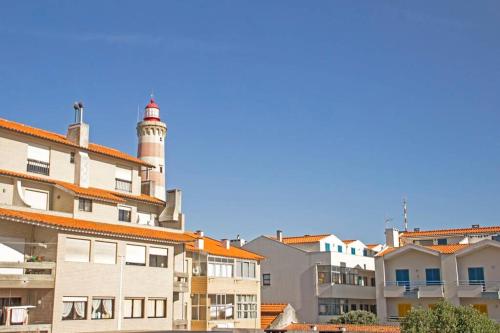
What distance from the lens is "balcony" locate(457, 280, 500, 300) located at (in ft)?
197

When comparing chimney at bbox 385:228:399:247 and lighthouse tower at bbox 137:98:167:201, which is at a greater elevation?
lighthouse tower at bbox 137:98:167:201

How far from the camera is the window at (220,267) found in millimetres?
55325

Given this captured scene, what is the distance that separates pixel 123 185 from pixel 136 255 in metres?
7.29

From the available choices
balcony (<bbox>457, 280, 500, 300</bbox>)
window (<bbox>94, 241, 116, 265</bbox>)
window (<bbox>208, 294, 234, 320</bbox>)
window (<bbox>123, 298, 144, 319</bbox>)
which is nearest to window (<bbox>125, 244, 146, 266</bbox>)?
window (<bbox>94, 241, 116, 265</bbox>)

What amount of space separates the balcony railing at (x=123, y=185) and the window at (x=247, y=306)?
1607cm

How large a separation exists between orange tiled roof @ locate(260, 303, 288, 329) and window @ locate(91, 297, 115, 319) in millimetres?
24848

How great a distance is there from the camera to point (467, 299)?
61.8 metres

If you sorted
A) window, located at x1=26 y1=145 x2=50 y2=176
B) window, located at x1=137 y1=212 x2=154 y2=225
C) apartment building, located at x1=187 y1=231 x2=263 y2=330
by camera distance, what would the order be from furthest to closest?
apartment building, located at x1=187 y1=231 x2=263 y2=330 < window, located at x1=137 y1=212 x2=154 y2=225 < window, located at x1=26 y1=145 x2=50 y2=176

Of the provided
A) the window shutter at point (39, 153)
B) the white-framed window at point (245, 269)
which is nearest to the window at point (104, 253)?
the window shutter at point (39, 153)

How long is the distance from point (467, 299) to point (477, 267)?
323 centimetres

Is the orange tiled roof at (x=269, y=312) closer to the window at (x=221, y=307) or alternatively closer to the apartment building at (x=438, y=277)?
the window at (x=221, y=307)

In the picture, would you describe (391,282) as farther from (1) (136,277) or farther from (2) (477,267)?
(1) (136,277)

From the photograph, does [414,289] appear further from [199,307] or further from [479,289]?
[199,307]

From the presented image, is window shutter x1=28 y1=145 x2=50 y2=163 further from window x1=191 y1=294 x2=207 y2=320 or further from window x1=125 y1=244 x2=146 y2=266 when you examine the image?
window x1=191 y1=294 x2=207 y2=320
